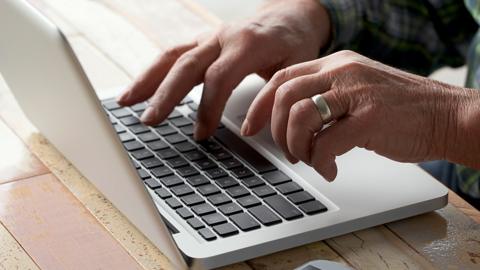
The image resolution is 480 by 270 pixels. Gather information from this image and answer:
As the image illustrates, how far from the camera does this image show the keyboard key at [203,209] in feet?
3.27

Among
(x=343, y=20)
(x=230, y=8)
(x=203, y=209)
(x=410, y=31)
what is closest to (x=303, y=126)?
(x=203, y=209)

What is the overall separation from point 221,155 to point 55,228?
215 mm

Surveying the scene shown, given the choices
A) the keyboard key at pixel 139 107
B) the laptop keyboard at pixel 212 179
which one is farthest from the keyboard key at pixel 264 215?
the keyboard key at pixel 139 107

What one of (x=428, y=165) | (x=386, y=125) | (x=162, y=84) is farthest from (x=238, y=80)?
(x=428, y=165)

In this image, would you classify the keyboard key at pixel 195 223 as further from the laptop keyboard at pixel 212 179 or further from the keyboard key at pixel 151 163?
the keyboard key at pixel 151 163

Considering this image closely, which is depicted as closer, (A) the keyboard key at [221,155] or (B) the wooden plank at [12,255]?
(B) the wooden plank at [12,255]

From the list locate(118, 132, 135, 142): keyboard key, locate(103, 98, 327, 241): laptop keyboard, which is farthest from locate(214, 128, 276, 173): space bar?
locate(118, 132, 135, 142): keyboard key

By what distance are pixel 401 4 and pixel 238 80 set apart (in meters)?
0.40

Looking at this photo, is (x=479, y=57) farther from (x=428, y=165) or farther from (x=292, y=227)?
(x=292, y=227)

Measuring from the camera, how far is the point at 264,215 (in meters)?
0.99

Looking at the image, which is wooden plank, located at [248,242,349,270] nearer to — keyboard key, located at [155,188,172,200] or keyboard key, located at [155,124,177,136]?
keyboard key, located at [155,188,172,200]

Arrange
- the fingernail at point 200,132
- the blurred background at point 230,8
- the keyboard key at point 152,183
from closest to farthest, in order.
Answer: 1. the keyboard key at point 152,183
2. the fingernail at point 200,132
3. the blurred background at point 230,8

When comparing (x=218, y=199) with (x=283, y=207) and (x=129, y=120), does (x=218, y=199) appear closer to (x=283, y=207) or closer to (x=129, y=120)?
(x=283, y=207)

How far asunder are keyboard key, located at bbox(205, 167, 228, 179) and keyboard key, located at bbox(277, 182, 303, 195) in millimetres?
68
